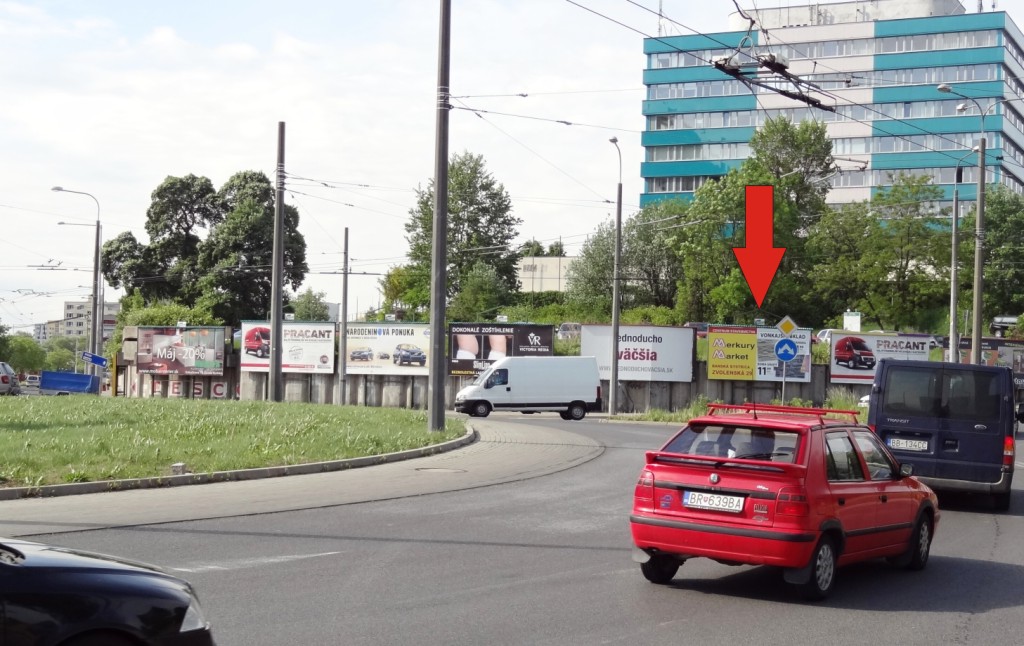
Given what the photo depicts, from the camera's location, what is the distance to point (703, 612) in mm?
7898

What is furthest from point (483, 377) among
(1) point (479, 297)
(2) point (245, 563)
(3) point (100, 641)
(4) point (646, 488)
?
(1) point (479, 297)

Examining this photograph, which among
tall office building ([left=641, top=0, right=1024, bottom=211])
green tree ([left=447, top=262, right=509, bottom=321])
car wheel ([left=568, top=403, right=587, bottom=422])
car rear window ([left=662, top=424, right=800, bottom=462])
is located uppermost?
tall office building ([left=641, top=0, right=1024, bottom=211])

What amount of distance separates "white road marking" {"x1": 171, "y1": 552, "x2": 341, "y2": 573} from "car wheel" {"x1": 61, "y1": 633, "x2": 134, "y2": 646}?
463cm

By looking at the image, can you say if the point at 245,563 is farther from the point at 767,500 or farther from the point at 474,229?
the point at 474,229

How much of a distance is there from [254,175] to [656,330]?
1706 inches

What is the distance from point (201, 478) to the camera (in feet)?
49.5

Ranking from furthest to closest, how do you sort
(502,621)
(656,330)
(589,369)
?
(656,330)
(589,369)
(502,621)

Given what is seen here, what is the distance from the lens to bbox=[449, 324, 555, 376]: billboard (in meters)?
43.4

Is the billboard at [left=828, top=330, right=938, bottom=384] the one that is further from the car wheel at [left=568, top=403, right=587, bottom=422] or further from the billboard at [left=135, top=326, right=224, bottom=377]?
the billboard at [left=135, top=326, right=224, bottom=377]

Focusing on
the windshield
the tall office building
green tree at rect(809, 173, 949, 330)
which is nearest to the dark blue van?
the windshield

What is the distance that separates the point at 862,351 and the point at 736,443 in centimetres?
3654

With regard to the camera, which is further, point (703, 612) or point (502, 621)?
point (703, 612)

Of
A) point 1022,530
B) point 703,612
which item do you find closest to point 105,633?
point 703,612

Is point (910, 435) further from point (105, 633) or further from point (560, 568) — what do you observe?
point (105, 633)
